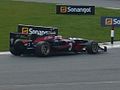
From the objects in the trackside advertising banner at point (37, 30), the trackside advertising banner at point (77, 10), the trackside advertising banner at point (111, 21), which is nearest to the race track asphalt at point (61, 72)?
the trackside advertising banner at point (37, 30)

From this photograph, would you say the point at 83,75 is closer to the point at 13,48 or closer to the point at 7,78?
the point at 7,78

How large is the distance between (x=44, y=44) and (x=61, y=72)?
384 cm

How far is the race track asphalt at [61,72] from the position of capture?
1370 centimetres

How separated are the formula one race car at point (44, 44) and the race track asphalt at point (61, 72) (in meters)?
0.29

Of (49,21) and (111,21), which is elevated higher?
(111,21)

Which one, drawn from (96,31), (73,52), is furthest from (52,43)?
(96,31)

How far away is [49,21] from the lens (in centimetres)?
3184

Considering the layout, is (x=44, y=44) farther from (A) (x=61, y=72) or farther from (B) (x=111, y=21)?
(B) (x=111, y=21)

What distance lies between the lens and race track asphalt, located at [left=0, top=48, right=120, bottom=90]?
13695 mm

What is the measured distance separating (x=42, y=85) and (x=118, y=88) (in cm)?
176

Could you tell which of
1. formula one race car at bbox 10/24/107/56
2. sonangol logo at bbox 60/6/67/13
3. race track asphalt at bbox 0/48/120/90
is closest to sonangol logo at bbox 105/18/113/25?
formula one race car at bbox 10/24/107/56

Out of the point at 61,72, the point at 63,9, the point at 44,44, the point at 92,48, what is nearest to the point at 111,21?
the point at 92,48

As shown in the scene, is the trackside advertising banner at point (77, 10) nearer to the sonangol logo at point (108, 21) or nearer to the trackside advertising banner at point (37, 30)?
the sonangol logo at point (108, 21)

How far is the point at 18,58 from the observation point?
63.8 ft
